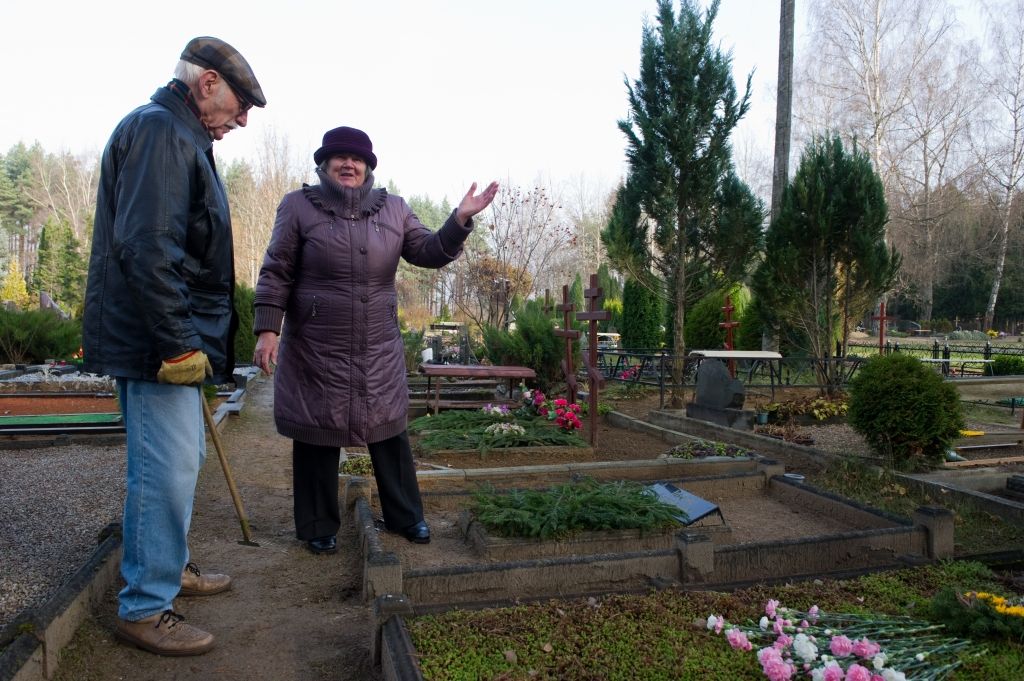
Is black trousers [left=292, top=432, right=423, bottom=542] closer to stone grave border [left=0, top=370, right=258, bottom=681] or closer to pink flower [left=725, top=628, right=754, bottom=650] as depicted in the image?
stone grave border [left=0, top=370, right=258, bottom=681]

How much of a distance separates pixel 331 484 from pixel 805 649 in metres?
2.26

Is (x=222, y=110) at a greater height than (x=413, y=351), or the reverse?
(x=222, y=110)

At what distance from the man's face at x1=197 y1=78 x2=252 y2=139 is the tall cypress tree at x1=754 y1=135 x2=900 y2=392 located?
794cm

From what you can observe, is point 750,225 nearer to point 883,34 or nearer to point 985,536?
point 985,536

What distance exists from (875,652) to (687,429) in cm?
537

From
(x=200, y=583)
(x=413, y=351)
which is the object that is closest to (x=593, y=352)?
(x=200, y=583)

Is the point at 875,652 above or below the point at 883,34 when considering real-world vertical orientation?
below

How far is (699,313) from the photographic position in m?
14.0

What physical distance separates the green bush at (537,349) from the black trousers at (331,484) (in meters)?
5.94

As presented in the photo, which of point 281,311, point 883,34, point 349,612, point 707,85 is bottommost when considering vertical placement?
point 349,612

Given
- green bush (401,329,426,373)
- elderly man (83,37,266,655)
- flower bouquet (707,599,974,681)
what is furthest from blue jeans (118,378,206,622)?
green bush (401,329,426,373)

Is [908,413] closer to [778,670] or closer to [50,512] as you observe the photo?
[778,670]

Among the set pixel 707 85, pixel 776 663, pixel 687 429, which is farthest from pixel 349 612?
pixel 707 85

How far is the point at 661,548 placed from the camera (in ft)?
11.3
